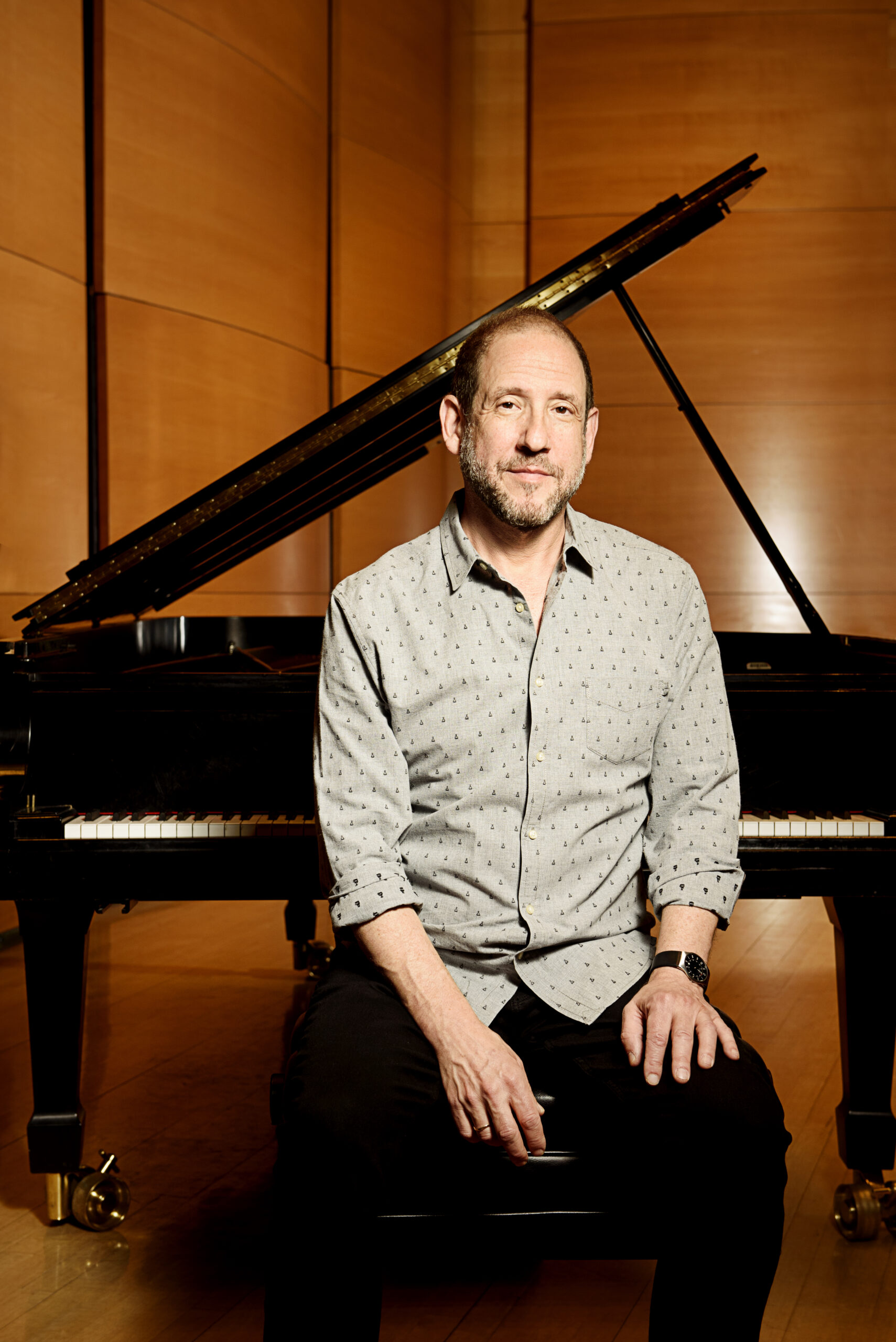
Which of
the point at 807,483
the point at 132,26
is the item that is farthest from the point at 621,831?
the point at 807,483

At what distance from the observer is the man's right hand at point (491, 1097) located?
4.49 feet

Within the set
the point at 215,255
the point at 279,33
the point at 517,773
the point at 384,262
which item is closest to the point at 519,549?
the point at 517,773

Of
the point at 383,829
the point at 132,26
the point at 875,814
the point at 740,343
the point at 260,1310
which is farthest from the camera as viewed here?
the point at 740,343

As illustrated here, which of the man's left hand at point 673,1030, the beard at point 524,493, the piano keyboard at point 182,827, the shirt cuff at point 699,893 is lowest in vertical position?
the man's left hand at point 673,1030

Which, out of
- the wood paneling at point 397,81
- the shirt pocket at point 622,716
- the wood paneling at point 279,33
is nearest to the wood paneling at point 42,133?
the wood paneling at point 279,33

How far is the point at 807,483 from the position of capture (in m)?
6.12

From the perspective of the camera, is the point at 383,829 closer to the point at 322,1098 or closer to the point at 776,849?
the point at 322,1098

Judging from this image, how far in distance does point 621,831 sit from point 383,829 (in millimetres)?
336

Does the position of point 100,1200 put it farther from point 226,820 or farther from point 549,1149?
point 549,1149

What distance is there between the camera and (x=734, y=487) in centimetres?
269

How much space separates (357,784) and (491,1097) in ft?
1.47

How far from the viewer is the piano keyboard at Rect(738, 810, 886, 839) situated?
6.61ft

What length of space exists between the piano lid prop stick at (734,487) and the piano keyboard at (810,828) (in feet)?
2.16

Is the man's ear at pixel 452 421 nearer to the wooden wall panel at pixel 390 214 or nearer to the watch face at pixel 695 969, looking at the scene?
the watch face at pixel 695 969
